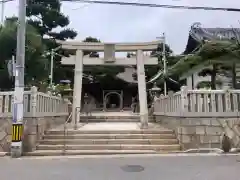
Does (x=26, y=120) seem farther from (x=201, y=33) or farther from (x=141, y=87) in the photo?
(x=201, y=33)

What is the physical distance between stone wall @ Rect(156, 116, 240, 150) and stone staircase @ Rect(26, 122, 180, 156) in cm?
57

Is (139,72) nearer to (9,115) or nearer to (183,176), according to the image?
(9,115)

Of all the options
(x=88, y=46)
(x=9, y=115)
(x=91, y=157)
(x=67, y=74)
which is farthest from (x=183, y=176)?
(x=67, y=74)

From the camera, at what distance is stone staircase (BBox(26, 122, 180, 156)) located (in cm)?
991

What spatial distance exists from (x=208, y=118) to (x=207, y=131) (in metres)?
0.46

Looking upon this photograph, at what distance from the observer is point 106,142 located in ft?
35.1

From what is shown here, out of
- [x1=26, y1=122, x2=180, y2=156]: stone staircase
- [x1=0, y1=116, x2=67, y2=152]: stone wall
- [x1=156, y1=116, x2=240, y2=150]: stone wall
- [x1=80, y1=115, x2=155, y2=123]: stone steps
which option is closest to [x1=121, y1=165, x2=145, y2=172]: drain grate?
[x1=26, y1=122, x2=180, y2=156]: stone staircase

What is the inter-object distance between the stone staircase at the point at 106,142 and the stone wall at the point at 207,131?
0.57 m

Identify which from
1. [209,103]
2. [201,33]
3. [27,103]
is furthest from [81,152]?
[201,33]

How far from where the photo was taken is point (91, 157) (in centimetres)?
922

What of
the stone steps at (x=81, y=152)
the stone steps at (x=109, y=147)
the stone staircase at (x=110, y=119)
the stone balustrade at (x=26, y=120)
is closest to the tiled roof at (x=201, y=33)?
the stone staircase at (x=110, y=119)

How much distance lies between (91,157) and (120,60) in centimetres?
866

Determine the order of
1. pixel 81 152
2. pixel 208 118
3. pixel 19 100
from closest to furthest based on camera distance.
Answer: pixel 19 100 < pixel 81 152 < pixel 208 118

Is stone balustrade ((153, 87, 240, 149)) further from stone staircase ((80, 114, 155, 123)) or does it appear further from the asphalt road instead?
stone staircase ((80, 114, 155, 123))
